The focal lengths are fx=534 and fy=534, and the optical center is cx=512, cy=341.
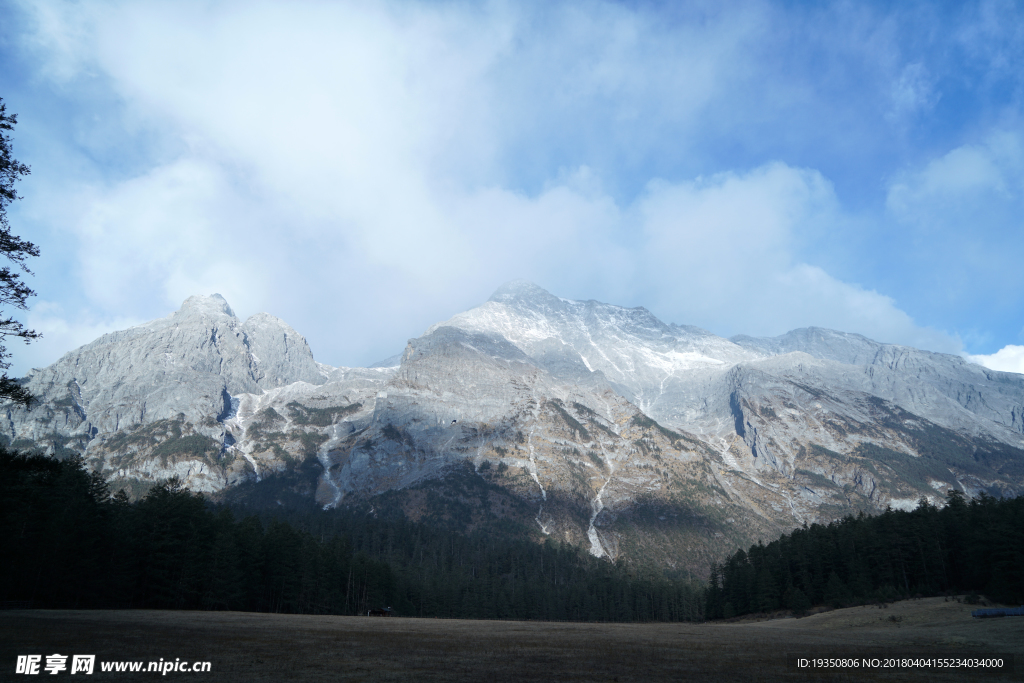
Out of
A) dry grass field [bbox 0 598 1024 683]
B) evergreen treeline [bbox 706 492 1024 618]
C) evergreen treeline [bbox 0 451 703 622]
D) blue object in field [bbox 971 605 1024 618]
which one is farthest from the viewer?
evergreen treeline [bbox 706 492 1024 618]

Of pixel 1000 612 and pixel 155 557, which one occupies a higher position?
pixel 155 557

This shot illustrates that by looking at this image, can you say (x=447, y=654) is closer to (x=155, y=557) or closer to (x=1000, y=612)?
(x=1000, y=612)

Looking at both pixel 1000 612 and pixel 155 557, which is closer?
pixel 1000 612

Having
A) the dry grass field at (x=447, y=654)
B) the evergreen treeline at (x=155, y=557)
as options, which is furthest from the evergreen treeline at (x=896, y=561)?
the evergreen treeline at (x=155, y=557)

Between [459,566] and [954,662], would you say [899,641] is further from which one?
[459,566]

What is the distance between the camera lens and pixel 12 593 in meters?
53.6

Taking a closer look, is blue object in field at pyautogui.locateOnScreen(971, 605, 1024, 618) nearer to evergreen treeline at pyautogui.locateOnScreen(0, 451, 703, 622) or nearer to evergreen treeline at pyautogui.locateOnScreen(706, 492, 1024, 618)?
evergreen treeline at pyautogui.locateOnScreen(706, 492, 1024, 618)

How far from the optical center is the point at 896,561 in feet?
285

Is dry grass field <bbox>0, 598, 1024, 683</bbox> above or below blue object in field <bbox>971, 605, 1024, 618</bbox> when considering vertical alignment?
above

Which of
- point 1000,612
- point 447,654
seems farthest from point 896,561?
point 447,654

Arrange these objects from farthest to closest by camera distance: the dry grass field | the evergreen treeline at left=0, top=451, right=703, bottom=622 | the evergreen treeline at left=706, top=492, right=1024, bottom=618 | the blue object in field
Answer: the evergreen treeline at left=706, top=492, right=1024, bottom=618, the evergreen treeline at left=0, top=451, right=703, bottom=622, the blue object in field, the dry grass field

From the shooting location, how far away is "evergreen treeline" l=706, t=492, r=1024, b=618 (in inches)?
2621

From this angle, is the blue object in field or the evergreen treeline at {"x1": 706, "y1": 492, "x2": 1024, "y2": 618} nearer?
the blue object in field

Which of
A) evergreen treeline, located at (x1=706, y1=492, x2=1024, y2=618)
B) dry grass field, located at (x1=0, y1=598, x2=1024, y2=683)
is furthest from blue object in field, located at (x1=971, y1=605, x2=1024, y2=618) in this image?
evergreen treeline, located at (x1=706, y1=492, x2=1024, y2=618)
